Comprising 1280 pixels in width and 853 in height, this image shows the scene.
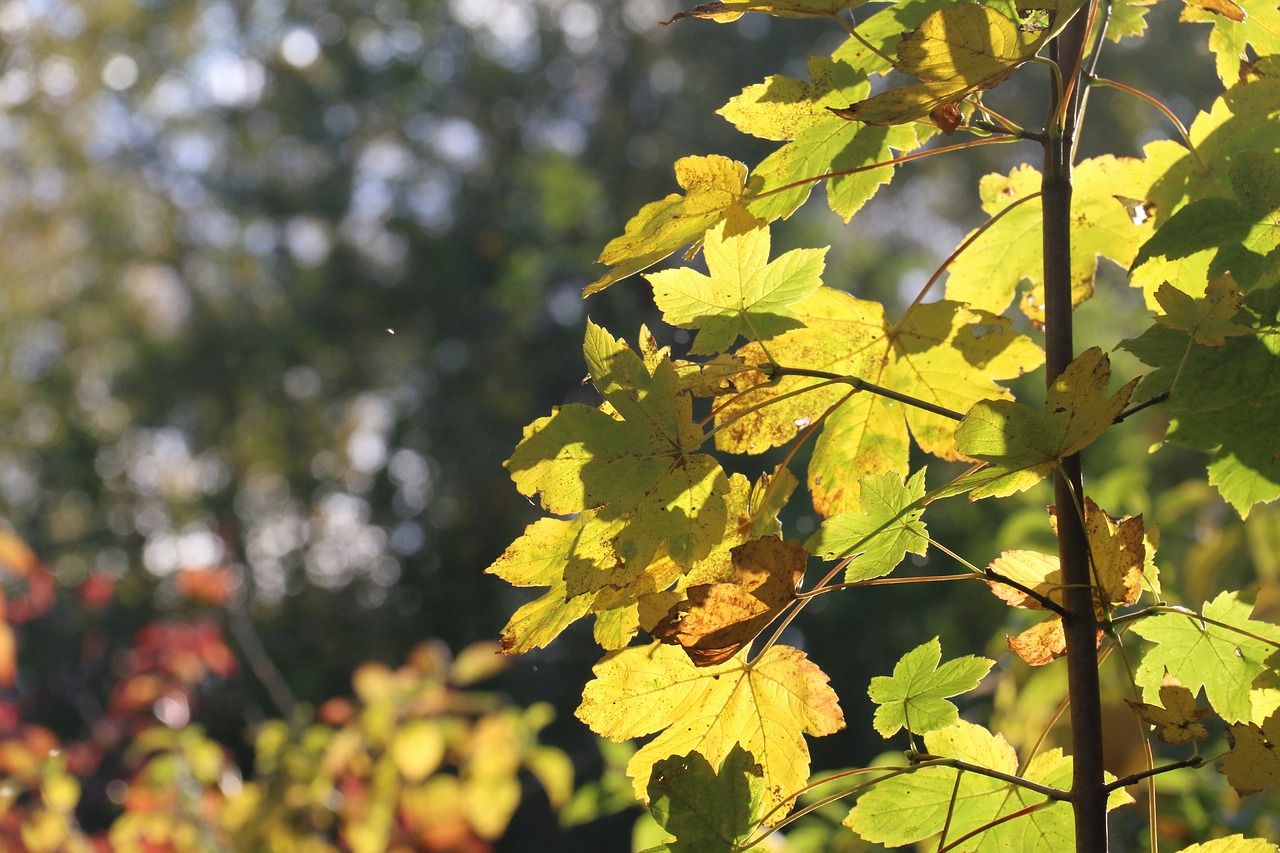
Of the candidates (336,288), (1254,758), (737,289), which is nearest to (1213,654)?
(1254,758)

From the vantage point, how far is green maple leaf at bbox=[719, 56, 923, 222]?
1.73 ft

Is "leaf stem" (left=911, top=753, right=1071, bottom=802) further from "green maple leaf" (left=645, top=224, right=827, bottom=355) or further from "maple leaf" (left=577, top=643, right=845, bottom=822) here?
"green maple leaf" (left=645, top=224, right=827, bottom=355)

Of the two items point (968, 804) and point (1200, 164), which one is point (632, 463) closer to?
point (968, 804)

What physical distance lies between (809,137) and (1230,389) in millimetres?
231

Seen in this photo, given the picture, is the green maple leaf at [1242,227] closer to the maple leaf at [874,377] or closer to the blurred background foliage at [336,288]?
the maple leaf at [874,377]

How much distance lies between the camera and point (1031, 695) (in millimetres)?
1131

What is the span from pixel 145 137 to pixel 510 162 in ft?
12.5

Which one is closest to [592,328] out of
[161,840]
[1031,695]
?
[1031,695]

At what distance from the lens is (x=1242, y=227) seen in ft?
1.65

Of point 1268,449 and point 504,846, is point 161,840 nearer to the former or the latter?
point 1268,449

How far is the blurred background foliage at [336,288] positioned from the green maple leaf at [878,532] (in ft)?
14.3

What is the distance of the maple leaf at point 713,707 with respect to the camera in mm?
511

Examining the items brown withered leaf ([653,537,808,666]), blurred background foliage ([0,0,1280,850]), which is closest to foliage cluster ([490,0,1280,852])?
brown withered leaf ([653,537,808,666])

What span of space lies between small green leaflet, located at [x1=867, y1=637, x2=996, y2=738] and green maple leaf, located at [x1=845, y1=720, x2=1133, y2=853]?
0.13 feet
